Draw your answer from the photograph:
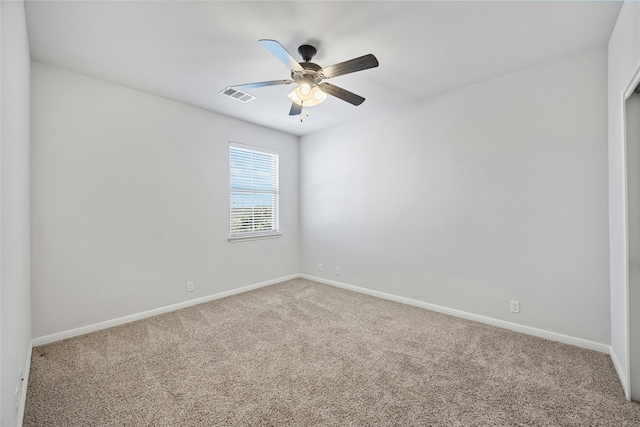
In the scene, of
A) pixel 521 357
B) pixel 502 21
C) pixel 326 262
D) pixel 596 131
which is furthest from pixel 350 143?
pixel 521 357

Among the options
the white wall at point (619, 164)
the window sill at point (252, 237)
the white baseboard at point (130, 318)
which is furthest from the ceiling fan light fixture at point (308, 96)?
the white baseboard at point (130, 318)

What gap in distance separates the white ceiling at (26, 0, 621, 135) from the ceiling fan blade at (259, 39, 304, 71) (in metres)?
0.26

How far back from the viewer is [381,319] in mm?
3160

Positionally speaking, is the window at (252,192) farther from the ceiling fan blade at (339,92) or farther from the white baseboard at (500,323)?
the ceiling fan blade at (339,92)

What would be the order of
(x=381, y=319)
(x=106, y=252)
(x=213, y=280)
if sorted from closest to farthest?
(x=106, y=252)
(x=381, y=319)
(x=213, y=280)

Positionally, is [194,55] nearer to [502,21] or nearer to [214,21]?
[214,21]

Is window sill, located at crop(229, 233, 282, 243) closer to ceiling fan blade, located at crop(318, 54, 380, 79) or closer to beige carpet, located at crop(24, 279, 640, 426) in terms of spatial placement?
beige carpet, located at crop(24, 279, 640, 426)

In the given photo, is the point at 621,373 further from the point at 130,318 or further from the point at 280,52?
the point at 130,318

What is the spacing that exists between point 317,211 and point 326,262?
0.88 meters

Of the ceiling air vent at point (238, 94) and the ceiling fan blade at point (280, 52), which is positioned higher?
the ceiling air vent at point (238, 94)

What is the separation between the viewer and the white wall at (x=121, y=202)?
2.62m

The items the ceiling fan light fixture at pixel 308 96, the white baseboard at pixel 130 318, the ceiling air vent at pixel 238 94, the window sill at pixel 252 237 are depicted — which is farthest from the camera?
the window sill at pixel 252 237

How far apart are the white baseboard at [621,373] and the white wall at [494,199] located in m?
0.15

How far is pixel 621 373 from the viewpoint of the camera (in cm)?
200
